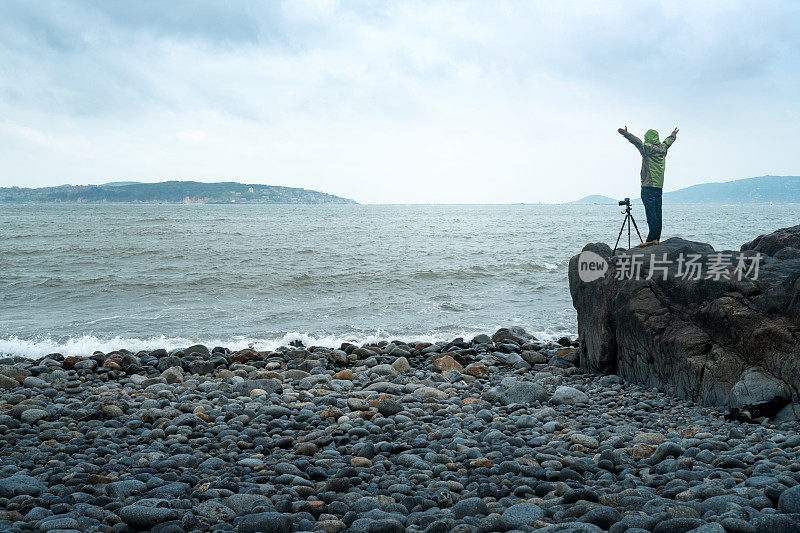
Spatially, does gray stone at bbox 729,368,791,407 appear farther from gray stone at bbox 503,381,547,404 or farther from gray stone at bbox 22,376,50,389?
gray stone at bbox 22,376,50,389

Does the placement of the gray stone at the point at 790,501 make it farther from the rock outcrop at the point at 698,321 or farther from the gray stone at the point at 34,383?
the gray stone at the point at 34,383

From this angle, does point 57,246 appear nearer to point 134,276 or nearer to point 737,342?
point 134,276

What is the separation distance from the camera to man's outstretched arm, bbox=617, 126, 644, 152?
988 centimetres

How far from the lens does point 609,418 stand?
601 cm

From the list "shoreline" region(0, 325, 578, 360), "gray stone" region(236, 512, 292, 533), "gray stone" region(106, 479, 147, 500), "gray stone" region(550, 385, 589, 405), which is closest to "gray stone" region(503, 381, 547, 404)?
"gray stone" region(550, 385, 589, 405)

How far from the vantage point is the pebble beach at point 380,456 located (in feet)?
11.6

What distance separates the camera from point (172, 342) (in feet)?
38.1

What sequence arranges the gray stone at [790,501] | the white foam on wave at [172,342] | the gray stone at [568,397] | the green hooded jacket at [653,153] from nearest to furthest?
the gray stone at [790,501], the gray stone at [568,397], the green hooded jacket at [653,153], the white foam on wave at [172,342]

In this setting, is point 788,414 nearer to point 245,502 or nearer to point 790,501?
point 790,501

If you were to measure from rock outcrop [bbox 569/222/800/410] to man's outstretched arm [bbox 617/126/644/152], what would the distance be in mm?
2405

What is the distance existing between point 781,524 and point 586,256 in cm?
606

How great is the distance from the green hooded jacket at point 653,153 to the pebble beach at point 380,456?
4.11 m

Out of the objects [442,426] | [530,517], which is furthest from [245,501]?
[442,426]

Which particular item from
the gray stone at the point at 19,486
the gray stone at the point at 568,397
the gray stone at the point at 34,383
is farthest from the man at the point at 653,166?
the gray stone at the point at 34,383
